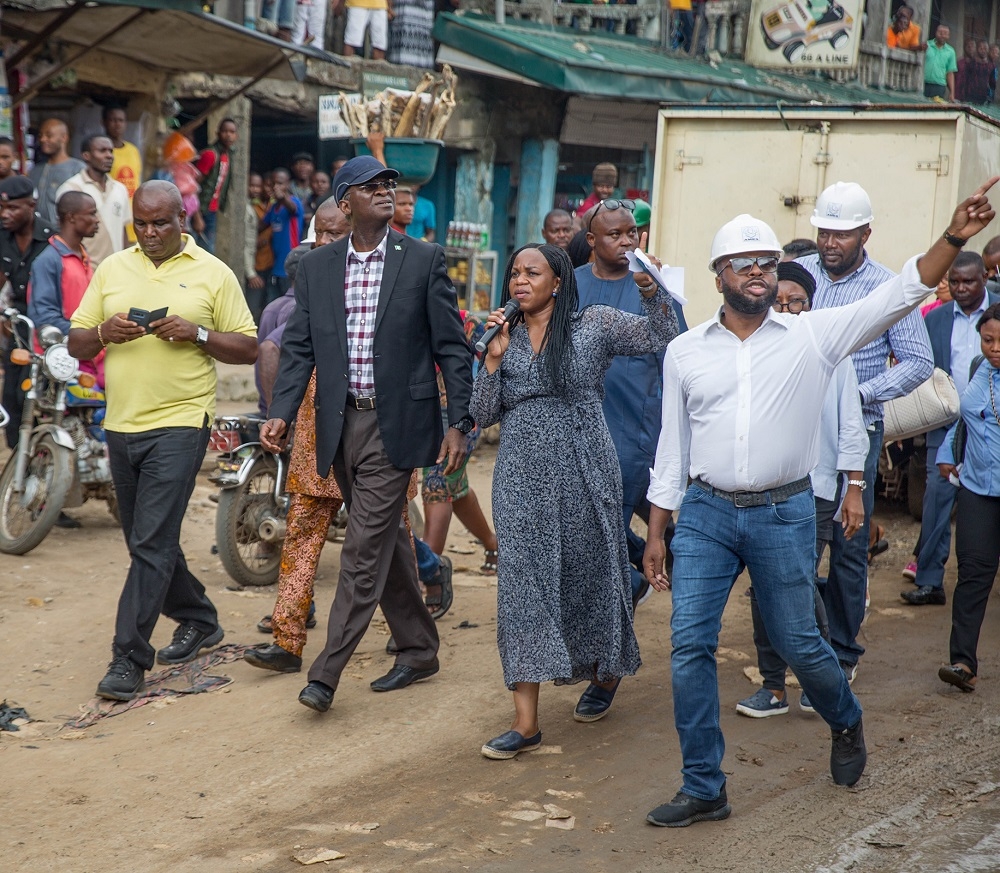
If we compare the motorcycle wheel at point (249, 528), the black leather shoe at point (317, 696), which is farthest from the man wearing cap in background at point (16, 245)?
the black leather shoe at point (317, 696)

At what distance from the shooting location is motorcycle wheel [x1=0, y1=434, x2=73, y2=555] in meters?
7.54

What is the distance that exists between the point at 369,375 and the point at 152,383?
3.25 feet

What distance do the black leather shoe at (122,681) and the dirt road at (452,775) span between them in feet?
0.43

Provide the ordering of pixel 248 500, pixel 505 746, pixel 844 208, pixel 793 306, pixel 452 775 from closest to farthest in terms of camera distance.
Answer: pixel 452 775 → pixel 505 746 → pixel 793 306 → pixel 844 208 → pixel 248 500

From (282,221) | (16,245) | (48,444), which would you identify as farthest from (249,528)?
(282,221)

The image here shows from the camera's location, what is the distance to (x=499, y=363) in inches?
198

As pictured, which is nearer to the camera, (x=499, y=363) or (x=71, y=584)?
(x=499, y=363)

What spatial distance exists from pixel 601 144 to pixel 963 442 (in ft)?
39.7

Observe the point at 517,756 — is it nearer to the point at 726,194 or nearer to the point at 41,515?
the point at 41,515

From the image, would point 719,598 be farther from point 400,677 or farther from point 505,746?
point 400,677

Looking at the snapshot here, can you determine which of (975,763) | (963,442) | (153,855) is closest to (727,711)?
(975,763)

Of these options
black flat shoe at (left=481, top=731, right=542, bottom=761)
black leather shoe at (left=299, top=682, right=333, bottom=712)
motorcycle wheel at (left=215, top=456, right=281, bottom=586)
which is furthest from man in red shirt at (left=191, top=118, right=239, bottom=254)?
black flat shoe at (left=481, top=731, right=542, bottom=761)

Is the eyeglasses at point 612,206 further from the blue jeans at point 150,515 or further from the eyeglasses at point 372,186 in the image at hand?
the blue jeans at point 150,515

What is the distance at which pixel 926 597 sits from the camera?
25.2 feet
